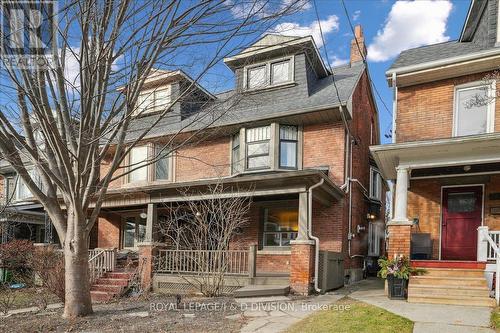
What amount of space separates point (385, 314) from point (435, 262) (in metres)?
3.05

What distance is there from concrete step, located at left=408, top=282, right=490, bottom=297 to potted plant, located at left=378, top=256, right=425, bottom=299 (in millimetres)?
210

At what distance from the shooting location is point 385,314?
6727 mm

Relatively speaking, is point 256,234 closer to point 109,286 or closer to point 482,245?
point 109,286

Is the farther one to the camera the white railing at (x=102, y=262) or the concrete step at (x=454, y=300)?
the white railing at (x=102, y=262)

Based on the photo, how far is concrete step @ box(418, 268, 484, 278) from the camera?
8.44 meters

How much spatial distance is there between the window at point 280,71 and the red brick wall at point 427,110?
4.29 meters

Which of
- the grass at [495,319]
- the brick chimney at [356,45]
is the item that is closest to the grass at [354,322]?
the grass at [495,319]

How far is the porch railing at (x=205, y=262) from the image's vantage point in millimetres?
10336

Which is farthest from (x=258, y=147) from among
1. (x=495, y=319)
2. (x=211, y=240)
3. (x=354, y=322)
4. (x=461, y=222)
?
(x=495, y=319)

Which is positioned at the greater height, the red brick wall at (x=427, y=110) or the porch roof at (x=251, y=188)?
the red brick wall at (x=427, y=110)

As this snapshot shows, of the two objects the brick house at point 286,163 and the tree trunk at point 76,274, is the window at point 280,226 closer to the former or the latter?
the brick house at point 286,163

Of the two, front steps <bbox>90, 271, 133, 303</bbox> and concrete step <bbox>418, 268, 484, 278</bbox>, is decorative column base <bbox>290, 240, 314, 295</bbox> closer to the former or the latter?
concrete step <bbox>418, 268, 484, 278</bbox>

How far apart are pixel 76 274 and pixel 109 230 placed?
9357 mm

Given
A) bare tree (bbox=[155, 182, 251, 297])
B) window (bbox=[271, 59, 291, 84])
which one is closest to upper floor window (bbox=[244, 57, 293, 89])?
window (bbox=[271, 59, 291, 84])
